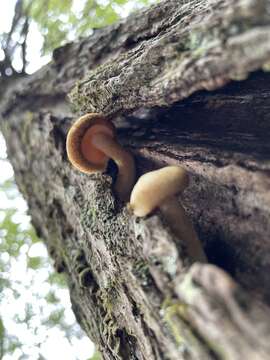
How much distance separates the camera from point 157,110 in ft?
8.12


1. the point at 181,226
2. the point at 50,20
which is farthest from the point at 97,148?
the point at 50,20

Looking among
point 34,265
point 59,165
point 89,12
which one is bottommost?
point 34,265

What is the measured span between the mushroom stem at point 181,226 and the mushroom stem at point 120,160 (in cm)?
49

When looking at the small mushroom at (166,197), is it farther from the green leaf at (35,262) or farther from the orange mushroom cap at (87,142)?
the green leaf at (35,262)

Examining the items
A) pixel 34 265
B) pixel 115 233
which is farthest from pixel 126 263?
pixel 34 265

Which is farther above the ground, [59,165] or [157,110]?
[157,110]

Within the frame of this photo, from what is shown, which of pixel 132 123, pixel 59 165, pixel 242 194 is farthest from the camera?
pixel 59 165

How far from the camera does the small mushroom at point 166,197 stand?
1952mm

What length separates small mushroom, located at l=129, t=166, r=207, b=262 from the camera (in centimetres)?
195

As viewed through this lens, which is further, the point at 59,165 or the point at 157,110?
the point at 59,165

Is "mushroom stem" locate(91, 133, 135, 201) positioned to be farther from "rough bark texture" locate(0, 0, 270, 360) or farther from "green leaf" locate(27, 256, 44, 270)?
"green leaf" locate(27, 256, 44, 270)

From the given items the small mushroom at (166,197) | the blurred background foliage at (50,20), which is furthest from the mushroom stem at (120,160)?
the blurred background foliage at (50,20)

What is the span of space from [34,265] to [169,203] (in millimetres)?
5399

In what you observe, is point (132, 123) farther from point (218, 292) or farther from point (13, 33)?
point (13, 33)
